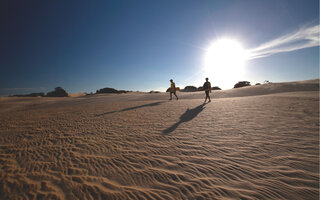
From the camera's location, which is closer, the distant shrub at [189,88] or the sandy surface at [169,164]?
the sandy surface at [169,164]

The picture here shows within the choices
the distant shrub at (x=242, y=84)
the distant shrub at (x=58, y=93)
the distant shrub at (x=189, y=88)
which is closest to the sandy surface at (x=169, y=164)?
the distant shrub at (x=242, y=84)

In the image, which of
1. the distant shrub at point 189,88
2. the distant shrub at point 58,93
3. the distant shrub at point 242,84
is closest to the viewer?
the distant shrub at point 58,93

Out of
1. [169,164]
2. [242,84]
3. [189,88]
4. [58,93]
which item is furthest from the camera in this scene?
[189,88]

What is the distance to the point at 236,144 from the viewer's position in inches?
133

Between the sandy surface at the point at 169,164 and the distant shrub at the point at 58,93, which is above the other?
the distant shrub at the point at 58,93

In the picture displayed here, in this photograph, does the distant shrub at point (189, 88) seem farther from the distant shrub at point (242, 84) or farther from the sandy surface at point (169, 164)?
the sandy surface at point (169, 164)

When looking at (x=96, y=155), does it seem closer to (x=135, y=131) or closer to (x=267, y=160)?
(x=135, y=131)

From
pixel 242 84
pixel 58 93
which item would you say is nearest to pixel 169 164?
pixel 242 84

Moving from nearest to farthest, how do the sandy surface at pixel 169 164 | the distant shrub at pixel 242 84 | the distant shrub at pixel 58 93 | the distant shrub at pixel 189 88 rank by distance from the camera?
the sandy surface at pixel 169 164 → the distant shrub at pixel 58 93 → the distant shrub at pixel 242 84 → the distant shrub at pixel 189 88

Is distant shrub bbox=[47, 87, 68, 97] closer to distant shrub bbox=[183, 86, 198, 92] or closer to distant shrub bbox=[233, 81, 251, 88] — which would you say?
distant shrub bbox=[183, 86, 198, 92]

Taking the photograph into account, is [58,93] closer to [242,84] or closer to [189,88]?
[189,88]

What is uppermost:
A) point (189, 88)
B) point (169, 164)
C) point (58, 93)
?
point (189, 88)

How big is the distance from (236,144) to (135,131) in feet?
12.1

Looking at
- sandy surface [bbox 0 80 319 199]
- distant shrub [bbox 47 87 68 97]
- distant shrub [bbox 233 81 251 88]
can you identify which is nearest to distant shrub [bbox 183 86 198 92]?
distant shrub [bbox 233 81 251 88]
